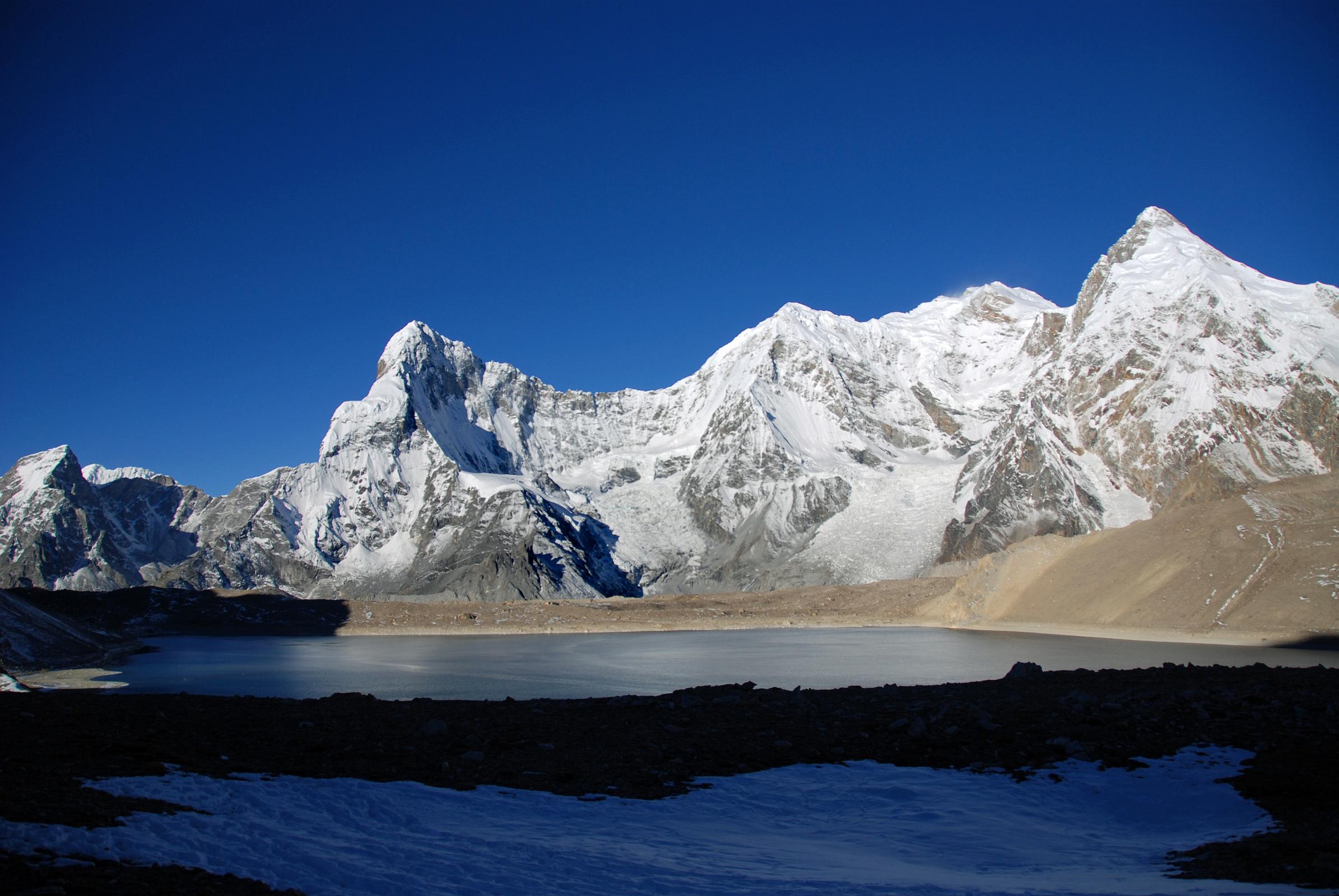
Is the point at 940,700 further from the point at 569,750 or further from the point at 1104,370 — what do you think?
the point at 1104,370

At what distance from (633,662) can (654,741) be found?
148 ft

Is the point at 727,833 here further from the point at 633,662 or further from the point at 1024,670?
the point at 633,662

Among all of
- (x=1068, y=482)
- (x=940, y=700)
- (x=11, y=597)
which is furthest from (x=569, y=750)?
(x=1068, y=482)

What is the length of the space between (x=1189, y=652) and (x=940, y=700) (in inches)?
1657

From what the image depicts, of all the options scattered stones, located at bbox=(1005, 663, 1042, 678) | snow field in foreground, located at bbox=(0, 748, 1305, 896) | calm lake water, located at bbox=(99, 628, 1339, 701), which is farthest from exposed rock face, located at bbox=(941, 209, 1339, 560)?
snow field in foreground, located at bbox=(0, 748, 1305, 896)

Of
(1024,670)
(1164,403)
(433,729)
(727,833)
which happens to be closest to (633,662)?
(1024,670)

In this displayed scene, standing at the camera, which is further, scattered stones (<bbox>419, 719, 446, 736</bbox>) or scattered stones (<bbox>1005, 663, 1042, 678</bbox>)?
scattered stones (<bbox>1005, 663, 1042, 678</bbox>)

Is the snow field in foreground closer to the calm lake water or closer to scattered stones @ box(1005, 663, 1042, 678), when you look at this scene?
scattered stones @ box(1005, 663, 1042, 678)

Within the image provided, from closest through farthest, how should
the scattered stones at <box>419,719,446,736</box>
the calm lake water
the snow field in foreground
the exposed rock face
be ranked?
1. the snow field in foreground
2. the scattered stones at <box>419,719,446,736</box>
3. the calm lake water
4. the exposed rock face

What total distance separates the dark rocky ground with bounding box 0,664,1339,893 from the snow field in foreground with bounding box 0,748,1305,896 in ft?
1.96

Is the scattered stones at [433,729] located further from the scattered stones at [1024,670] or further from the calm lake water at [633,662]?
the scattered stones at [1024,670]

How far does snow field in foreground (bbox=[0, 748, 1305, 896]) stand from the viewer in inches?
366

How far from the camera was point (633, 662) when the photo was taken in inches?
2437

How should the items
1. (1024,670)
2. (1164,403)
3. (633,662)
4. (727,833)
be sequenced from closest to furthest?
(727,833)
(1024,670)
(633,662)
(1164,403)
